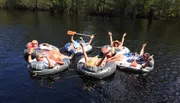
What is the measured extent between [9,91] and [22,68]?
3.78m

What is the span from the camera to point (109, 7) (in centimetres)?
5719

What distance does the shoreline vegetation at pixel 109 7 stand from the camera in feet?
171

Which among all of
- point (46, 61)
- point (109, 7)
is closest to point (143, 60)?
point (46, 61)

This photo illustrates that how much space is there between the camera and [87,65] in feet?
48.3

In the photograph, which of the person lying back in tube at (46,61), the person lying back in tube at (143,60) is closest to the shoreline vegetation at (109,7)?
the person lying back in tube at (143,60)

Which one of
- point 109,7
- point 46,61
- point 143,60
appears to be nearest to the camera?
point 46,61

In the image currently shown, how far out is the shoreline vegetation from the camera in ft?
171

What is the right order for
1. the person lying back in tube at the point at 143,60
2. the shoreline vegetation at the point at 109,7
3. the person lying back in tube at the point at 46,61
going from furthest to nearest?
the shoreline vegetation at the point at 109,7 → the person lying back in tube at the point at 143,60 → the person lying back in tube at the point at 46,61

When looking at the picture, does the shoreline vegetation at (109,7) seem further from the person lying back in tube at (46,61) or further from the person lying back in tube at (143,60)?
the person lying back in tube at (46,61)

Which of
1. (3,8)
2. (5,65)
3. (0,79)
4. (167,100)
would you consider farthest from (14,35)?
(3,8)

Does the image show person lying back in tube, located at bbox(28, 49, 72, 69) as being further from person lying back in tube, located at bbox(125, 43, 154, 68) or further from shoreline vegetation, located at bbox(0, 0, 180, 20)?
shoreline vegetation, located at bbox(0, 0, 180, 20)

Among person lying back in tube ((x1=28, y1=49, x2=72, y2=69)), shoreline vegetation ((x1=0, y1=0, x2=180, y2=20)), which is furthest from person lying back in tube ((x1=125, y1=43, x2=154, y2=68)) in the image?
shoreline vegetation ((x1=0, y1=0, x2=180, y2=20))

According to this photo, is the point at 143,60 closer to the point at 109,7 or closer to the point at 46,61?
the point at 46,61

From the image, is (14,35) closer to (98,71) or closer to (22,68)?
(22,68)
